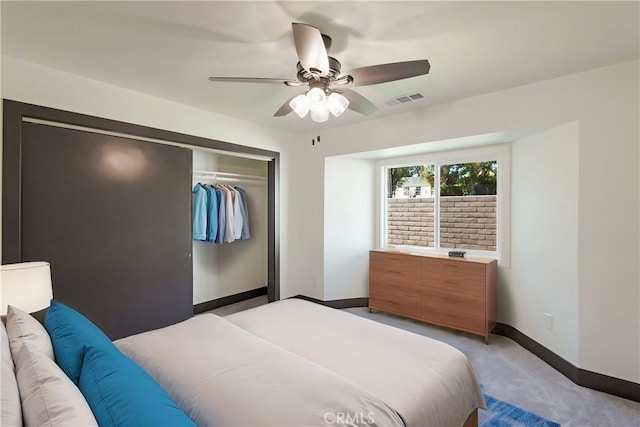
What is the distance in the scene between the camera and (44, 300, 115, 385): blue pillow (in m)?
1.03

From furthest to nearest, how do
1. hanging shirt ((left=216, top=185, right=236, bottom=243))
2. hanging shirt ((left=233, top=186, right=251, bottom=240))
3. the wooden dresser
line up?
hanging shirt ((left=233, top=186, right=251, bottom=240))
hanging shirt ((left=216, top=185, right=236, bottom=243))
the wooden dresser

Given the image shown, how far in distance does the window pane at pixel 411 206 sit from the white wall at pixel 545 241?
0.93 m

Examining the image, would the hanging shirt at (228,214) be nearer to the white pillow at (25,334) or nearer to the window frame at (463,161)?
the window frame at (463,161)

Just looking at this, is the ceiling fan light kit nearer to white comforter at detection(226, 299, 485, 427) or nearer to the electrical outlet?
white comforter at detection(226, 299, 485, 427)

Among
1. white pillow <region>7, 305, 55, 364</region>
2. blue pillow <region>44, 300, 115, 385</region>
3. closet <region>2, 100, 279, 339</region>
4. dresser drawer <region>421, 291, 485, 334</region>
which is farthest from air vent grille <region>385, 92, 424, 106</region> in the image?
white pillow <region>7, 305, 55, 364</region>

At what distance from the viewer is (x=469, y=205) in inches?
139

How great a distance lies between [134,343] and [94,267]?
1.39 metres

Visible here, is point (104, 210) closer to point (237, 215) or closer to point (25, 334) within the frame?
point (237, 215)

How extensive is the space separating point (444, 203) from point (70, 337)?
3.63m

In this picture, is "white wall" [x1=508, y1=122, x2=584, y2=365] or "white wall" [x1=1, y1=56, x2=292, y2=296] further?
"white wall" [x1=508, y1=122, x2=584, y2=365]

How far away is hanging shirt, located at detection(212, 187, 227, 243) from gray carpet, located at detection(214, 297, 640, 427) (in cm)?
276

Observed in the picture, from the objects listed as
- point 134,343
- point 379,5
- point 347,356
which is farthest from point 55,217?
point 379,5

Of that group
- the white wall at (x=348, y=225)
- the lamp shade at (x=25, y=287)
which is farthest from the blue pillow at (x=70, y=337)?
the white wall at (x=348, y=225)

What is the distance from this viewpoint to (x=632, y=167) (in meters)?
2.10
